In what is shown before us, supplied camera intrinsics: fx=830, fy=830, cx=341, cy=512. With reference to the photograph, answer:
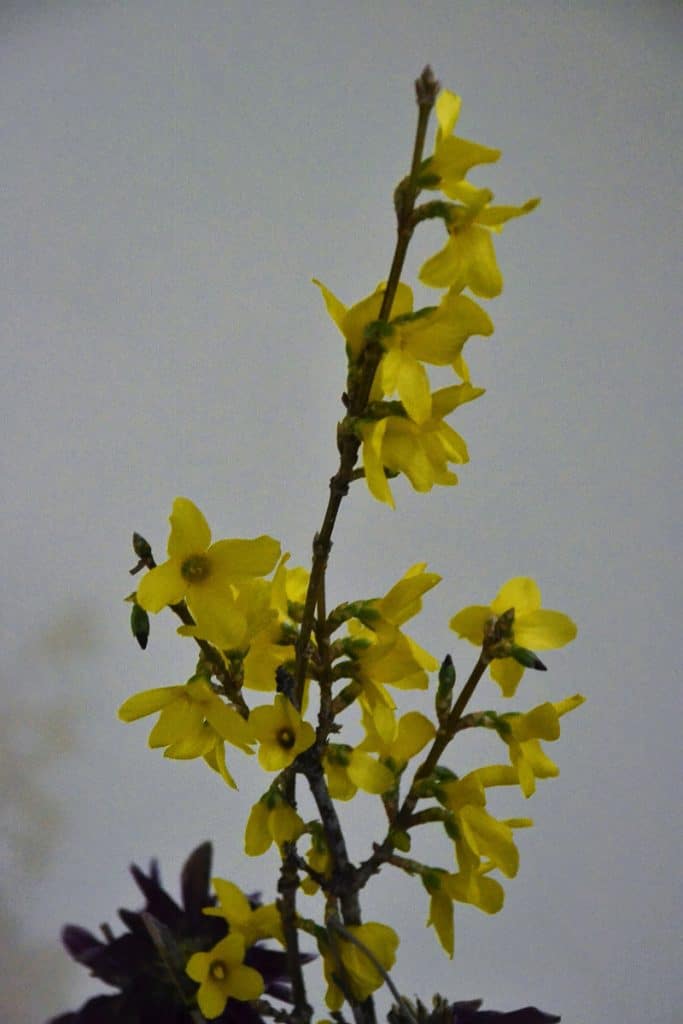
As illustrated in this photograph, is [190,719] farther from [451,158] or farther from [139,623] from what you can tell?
[451,158]

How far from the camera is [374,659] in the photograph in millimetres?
576

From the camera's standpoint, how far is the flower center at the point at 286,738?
1.81 ft

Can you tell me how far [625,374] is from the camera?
948 millimetres

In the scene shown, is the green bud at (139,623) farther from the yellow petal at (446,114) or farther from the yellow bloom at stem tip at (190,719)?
the yellow petal at (446,114)

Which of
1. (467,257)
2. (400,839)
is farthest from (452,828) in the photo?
(467,257)

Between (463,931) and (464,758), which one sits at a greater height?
(464,758)

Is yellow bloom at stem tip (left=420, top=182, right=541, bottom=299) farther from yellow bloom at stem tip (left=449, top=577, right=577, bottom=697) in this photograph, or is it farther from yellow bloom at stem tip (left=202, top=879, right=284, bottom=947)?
yellow bloom at stem tip (left=202, top=879, right=284, bottom=947)

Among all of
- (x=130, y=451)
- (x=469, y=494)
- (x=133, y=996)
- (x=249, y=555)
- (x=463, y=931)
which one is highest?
(x=130, y=451)

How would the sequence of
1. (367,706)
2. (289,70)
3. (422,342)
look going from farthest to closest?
(289,70), (367,706), (422,342)

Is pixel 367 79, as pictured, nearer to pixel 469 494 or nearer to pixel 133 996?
pixel 469 494

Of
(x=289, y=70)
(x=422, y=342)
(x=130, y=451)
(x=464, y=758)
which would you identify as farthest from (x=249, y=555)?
(x=289, y=70)

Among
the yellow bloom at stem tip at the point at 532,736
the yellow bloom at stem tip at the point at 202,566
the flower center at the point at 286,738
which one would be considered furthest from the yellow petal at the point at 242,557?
the yellow bloom at stem tip at the point at 532,736

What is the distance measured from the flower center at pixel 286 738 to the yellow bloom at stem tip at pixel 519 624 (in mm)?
150

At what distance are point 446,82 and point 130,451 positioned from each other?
1.75ft
